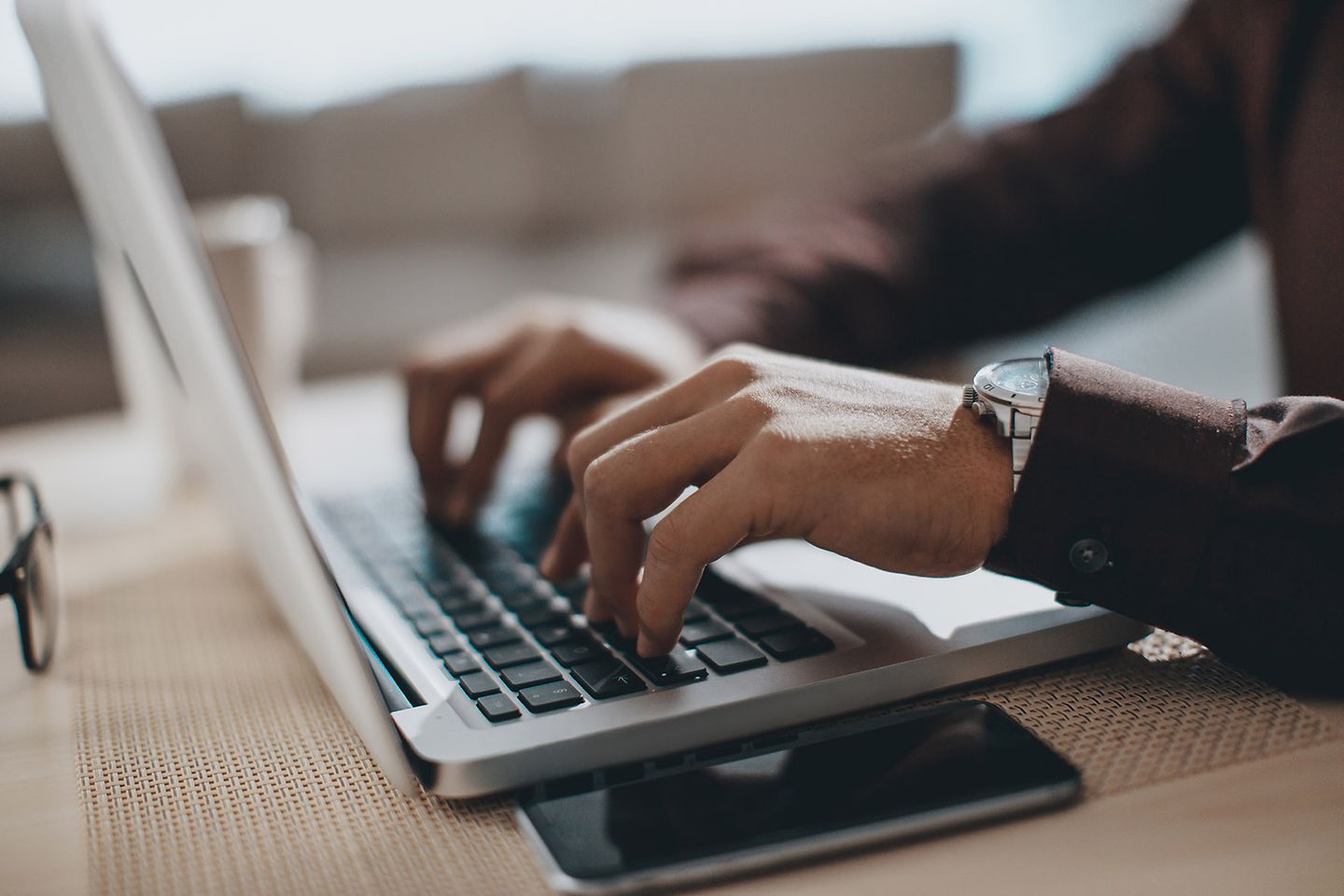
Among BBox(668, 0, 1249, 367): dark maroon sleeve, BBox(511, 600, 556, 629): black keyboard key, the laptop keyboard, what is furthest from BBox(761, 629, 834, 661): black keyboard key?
BBox(668, 0, 1249, 367): dark maroon sleeve

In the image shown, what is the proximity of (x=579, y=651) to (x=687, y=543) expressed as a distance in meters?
0.07

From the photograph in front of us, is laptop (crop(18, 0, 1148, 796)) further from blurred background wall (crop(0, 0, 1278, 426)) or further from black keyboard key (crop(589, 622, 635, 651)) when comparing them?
blurred background wall (crop(0, 0, 1278, 426))

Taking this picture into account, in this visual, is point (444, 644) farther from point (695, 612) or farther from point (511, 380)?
point (511, 380)

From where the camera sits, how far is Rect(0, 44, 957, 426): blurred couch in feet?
7.23

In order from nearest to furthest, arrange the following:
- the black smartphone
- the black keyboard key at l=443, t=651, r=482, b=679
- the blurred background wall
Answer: the black smartphone, the black keyboard key at l=443, t=651, r=482, b=679, the blurred background wall

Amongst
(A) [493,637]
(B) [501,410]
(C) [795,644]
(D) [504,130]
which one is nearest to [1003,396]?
(C) [795,644]

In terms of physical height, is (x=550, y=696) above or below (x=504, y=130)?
below

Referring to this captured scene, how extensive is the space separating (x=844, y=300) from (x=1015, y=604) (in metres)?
0.53

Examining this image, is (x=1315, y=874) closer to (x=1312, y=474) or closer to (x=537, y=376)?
(x=1312, y=474)

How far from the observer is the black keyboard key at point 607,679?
391 millimetres

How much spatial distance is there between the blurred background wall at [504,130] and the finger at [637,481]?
168cm

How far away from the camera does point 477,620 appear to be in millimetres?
480

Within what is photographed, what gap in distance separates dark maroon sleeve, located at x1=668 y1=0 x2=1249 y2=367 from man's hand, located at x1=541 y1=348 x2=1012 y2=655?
17.7 inches

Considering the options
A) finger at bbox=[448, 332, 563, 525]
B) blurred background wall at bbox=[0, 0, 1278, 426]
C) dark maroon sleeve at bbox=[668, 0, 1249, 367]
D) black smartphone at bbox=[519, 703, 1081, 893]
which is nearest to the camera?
black smartphone at bbox=[519, 703, 1081, 893]
